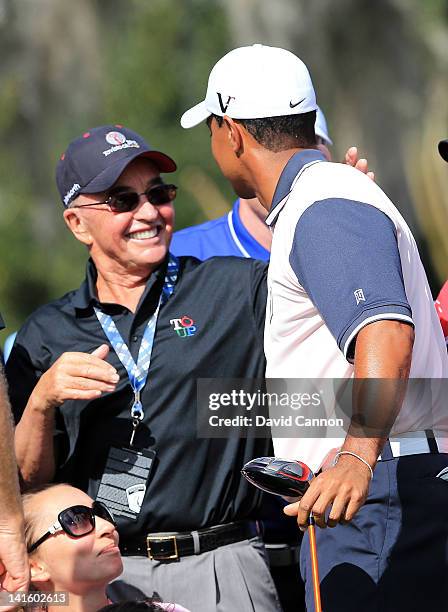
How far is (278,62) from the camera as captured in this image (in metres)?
4.04

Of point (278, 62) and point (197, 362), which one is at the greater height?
point (278, 62)

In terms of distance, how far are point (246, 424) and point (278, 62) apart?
1310 mm

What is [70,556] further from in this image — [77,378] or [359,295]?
[359,295]

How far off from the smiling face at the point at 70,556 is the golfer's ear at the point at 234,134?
1341 millimetres

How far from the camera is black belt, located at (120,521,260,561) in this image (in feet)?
14.1

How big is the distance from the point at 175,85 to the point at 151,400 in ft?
52.6

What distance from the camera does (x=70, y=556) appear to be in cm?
402

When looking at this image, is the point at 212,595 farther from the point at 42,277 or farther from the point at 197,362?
the point at 42,277

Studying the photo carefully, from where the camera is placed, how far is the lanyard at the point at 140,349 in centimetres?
435

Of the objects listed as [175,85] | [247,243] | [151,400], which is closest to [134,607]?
[151,400]

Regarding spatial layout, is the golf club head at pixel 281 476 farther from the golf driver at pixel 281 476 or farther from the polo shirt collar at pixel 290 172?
the polo shirt collar at pixel 290 172

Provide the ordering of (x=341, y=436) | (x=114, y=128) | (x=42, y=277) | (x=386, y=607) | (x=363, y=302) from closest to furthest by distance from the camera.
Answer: (x=363, y=302) < (x=386, y=607) < (x=341, y=436) < (x=114, y=128) < (x=42, y=277)

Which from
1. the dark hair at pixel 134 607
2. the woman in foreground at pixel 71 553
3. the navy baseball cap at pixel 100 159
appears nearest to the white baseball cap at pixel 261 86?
the navy baseball cap at pixel 100 159

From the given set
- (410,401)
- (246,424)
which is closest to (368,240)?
(410,401)
